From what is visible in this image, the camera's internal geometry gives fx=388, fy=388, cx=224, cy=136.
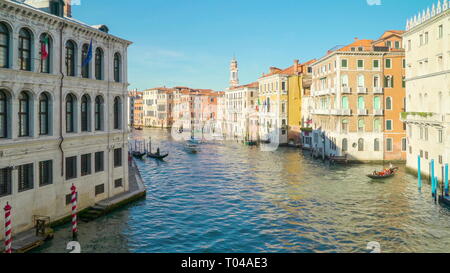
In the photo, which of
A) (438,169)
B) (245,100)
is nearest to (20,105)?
(438,169)

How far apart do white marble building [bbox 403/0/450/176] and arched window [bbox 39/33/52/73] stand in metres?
24.3

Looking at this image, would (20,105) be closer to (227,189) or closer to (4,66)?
(4,66)

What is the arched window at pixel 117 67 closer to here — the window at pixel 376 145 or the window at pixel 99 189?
the window at pixel 99 189

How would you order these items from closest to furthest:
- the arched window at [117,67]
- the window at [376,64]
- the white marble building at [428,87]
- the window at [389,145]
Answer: the arched window at [117,67]
the white marble building at [428,87]
the window at [389,145]
the window at [376,64]

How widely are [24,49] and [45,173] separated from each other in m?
5.11

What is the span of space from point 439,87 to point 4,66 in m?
26.9

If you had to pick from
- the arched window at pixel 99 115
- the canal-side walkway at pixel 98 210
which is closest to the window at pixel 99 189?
the canal-side walkway at pixel 98 210

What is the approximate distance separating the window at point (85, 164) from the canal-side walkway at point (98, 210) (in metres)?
1.75

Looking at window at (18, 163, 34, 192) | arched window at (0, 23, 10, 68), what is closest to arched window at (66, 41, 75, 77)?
arched window at (0, 23, 10, 68)

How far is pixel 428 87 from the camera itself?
29.6 m

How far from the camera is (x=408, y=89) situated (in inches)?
1334

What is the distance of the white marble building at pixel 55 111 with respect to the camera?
1444 cm

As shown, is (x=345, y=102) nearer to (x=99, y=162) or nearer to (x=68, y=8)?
(x=68, y=8)
